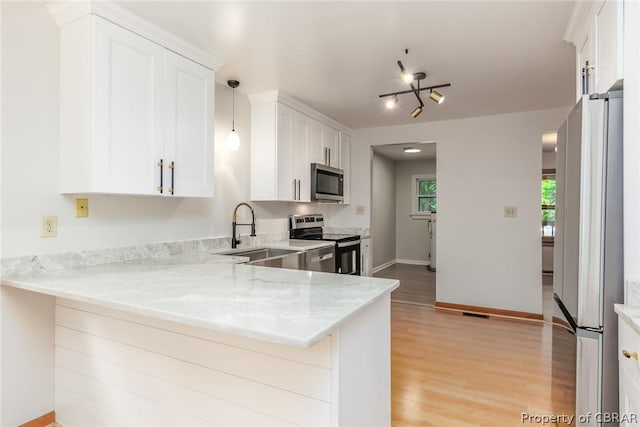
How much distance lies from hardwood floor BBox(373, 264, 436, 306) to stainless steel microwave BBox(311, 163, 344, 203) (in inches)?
62.5

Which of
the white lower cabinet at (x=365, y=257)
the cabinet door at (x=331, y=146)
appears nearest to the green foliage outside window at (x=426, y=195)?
the white lower cabinet at (x=365, y=257)

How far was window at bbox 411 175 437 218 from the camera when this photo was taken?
7.18 meters

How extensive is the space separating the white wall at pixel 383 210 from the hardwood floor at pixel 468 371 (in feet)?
8.14

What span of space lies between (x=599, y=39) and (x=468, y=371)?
216 cm

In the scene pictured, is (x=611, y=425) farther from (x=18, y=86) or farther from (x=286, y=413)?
(x=18, y=86)

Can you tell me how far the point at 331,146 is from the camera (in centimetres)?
433

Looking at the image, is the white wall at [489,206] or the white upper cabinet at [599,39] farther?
the white wall at [489,206]

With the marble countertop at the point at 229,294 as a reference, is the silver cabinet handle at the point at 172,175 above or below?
above

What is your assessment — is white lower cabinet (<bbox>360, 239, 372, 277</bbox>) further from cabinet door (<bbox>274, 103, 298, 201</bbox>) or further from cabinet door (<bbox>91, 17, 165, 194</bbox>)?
cabinet door (<bbox>91, 17, 165, 194</bbox>)

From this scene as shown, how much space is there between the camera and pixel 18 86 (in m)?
1.74

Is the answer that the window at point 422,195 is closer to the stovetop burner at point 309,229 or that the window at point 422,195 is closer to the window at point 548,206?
the window at point 548,206

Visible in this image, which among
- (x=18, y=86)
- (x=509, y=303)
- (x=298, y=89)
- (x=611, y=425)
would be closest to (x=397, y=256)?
(x=509, y=303)

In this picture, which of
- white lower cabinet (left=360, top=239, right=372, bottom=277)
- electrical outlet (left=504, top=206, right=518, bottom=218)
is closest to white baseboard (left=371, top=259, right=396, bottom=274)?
white lower cabinet (left=360, top=239, right=372, bottom=277)

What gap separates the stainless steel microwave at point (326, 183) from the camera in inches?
153
